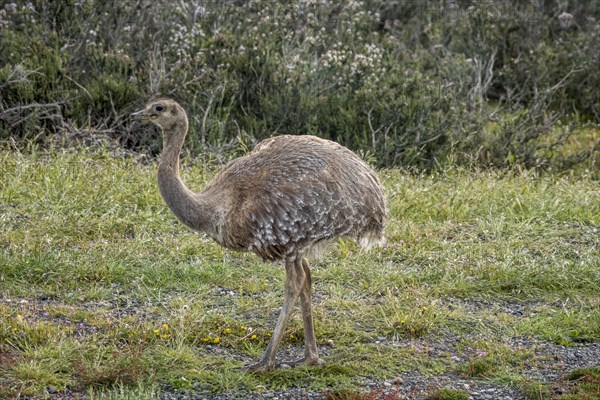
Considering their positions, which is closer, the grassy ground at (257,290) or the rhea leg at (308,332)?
the grassy ground at (257,290)

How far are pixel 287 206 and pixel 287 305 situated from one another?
1.64ft

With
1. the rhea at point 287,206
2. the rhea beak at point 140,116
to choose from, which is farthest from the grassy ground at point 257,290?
the rhea beak at point 140,116

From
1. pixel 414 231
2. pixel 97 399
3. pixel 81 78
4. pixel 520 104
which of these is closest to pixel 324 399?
pixel 97 399

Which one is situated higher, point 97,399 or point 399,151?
point 97,399

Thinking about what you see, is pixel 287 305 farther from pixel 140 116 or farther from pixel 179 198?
pixel 140 116

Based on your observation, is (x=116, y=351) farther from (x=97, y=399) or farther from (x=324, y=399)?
(x=324, y=399)

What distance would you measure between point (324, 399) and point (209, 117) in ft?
15.4

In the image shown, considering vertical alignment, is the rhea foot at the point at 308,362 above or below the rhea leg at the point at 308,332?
below

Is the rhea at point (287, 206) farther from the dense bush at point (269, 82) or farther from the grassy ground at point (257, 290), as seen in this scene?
the dense bush at point (269, 82)

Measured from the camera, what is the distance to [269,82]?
388 inches

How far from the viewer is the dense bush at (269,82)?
9.25m

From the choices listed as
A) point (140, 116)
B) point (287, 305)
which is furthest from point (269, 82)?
point (287, 305)

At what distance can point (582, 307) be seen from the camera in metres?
6.46

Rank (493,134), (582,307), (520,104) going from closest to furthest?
(582,307), (493,134), (520,104)
